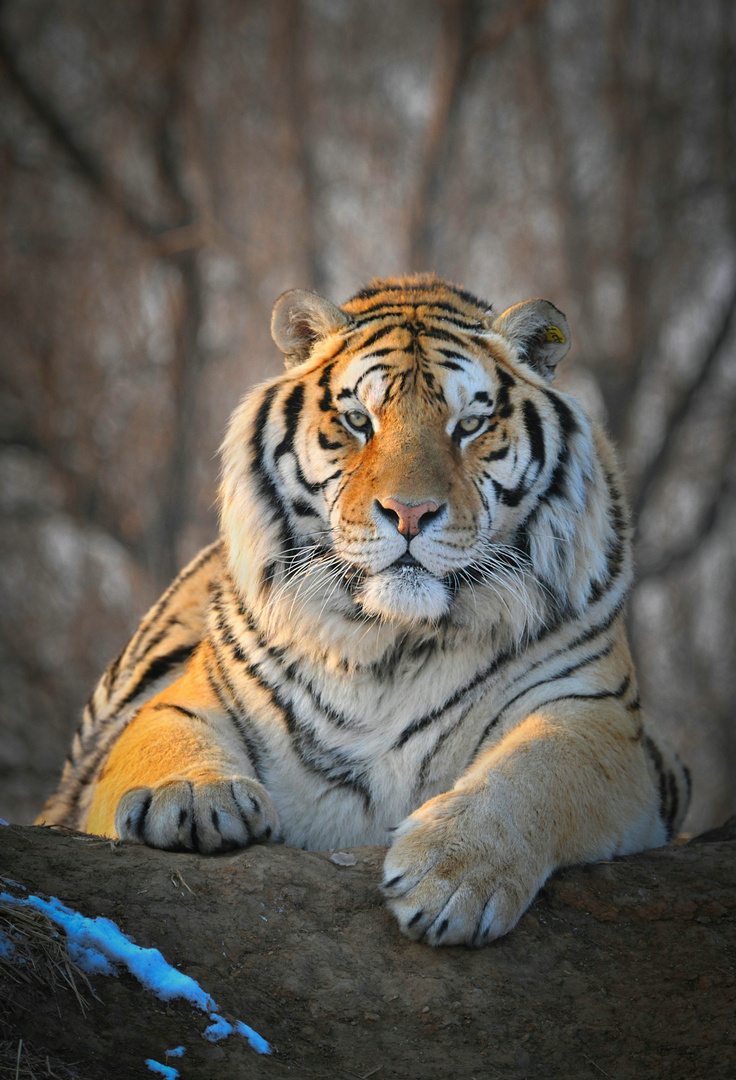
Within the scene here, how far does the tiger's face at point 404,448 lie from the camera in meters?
1.75

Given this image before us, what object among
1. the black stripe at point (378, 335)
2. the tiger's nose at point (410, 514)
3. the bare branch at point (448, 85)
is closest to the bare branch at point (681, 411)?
the bare branch at point (448, 85)

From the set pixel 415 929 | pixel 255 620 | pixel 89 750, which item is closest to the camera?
pixel 415 929

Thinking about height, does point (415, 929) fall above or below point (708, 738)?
above

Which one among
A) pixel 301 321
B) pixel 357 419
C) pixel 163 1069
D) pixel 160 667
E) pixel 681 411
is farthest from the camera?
pixel 681 411

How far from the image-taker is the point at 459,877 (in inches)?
55.8

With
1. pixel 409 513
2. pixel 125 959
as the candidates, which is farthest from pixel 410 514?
pixel 125 959

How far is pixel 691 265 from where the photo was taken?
543cm

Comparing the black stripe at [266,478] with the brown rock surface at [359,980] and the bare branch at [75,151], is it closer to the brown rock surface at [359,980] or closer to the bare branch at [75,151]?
the brown rock surface at [359,980]

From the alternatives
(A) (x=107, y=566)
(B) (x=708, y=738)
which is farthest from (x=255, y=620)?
(B) (x=708, y=738)

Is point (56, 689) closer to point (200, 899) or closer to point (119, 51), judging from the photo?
point (119, 51)

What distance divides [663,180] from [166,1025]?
528 centimetres

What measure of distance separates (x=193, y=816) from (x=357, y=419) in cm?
81

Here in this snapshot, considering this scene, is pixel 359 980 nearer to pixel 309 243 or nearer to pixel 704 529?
pixel 704 529

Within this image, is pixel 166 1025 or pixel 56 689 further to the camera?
pixel 56 689
